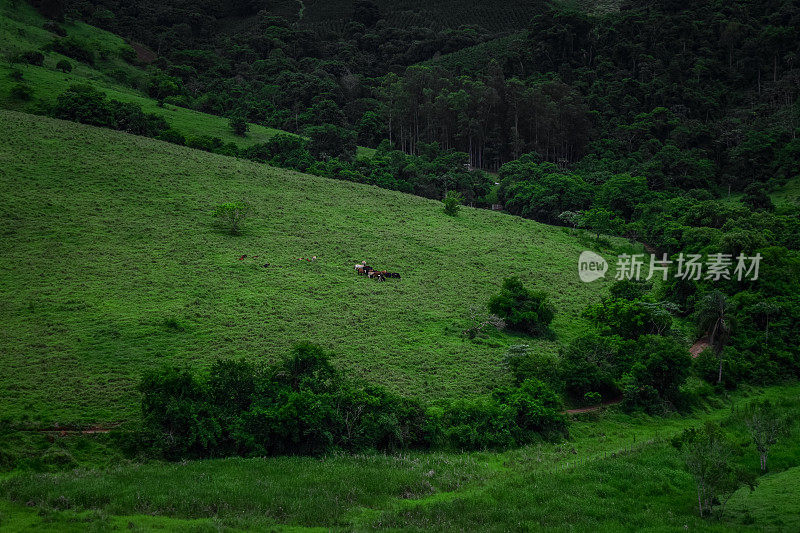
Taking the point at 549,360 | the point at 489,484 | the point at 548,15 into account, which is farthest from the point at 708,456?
the point at 548,15

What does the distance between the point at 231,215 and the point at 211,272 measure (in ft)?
44.1

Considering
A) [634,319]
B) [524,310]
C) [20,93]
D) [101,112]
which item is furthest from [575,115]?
[20,93]

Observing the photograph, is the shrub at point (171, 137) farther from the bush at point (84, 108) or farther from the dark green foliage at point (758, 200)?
the dark green foliage at point (758, 200)

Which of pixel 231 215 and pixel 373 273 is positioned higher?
pixel 231 215

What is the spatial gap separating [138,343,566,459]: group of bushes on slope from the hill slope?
3.63 meters

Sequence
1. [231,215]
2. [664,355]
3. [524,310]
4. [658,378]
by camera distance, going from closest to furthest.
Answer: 1. [664,355]
2. [658,378]
3. [524,310]
4. [231,215]

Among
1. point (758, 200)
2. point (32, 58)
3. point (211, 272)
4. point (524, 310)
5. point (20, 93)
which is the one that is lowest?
point (524, 310)

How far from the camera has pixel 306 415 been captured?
3089 centimetres

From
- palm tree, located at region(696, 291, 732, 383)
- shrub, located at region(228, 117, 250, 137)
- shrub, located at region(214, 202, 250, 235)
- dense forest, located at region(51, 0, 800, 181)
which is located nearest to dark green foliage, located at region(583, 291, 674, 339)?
palm tree, located at region(696, 291, 732, 383)

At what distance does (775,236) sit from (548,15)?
118 metres

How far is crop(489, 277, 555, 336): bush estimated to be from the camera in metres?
51.5

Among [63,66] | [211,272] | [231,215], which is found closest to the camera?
[211,272]

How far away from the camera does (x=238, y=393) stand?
3194 cm

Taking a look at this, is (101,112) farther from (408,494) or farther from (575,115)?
(575,115)
